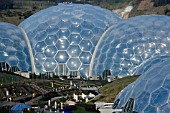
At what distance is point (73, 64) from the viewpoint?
4741 centimetres

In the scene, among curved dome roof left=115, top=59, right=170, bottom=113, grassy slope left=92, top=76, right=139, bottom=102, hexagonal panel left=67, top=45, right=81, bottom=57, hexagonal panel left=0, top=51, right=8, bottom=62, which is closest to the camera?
curved dome roof left=115, top=59, right=170, bottom=113

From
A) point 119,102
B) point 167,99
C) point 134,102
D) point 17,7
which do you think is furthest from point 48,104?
point 17,7

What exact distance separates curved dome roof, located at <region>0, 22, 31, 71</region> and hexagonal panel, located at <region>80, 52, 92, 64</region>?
5.95 meters

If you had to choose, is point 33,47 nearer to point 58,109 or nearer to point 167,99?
point 58,109

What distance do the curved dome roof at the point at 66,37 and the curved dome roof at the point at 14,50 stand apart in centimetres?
103

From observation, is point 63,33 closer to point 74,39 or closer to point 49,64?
point 74,39

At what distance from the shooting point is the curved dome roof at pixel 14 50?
47438 millimetres

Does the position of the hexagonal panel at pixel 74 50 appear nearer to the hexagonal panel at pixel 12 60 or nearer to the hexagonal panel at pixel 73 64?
the hexagonal panel at pixel 73 64

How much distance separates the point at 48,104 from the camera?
31172mm

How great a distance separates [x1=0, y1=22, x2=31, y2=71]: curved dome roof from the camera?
47.4m

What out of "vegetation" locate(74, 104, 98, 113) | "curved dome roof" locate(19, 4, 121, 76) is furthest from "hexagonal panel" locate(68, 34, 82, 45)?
"vegetation" locate(74, 104, 98, 113)

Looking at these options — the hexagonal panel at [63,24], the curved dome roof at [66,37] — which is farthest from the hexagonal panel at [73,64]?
the hexagonal panel at [63,24]

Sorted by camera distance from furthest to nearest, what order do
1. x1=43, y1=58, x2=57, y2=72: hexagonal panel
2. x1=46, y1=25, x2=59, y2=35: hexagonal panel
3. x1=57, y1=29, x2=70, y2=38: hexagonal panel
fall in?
x1=46, y1=25, x2=59, y2=35: hexagonal panel < x1=57, y1=29, x2=70, y2=38: hexagonal panel < x1=43, y1=58, x2=57, y2=72: hexagonal panel

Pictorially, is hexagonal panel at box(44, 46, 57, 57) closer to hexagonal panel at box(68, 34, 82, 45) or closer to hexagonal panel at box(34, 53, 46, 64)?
hexagonal panel at box(34, 53, 46, 64)
